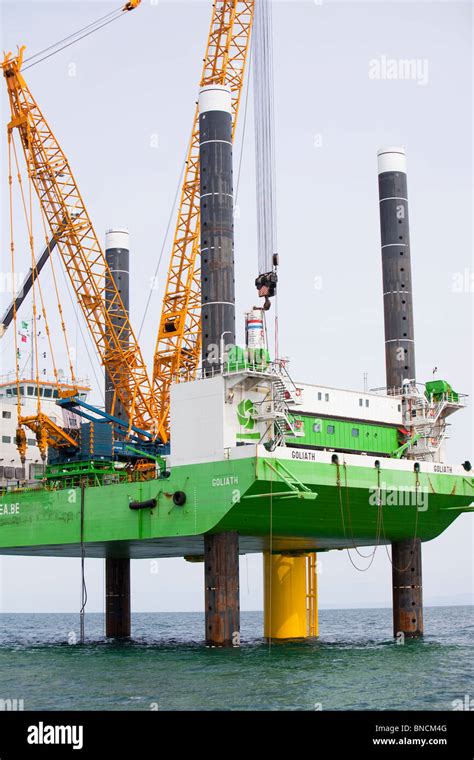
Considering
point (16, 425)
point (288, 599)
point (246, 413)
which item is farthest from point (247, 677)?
point (16, 425)

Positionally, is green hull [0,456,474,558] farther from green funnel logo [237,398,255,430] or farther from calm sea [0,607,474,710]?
calm sea [0,607,474,710]

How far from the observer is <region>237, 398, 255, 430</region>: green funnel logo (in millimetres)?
46688

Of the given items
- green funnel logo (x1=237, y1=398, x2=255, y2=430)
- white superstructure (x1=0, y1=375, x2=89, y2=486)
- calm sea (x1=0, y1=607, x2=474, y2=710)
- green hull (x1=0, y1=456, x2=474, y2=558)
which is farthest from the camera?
white superstructure (x1=0, y1=375, x2=89, y2=486)

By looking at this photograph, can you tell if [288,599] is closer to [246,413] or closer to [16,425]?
[246,413]

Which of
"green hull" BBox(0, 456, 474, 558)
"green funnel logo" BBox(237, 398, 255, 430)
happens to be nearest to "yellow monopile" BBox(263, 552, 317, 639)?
"green hull" BBox(0, 456, 474, 558)

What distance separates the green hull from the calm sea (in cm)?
493

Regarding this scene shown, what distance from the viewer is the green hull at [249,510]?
44938 millimetres

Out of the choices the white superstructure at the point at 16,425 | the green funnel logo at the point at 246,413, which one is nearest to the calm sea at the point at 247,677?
the green funnel logo at the point at 246,413

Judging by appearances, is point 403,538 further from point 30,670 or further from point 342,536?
point 30,670

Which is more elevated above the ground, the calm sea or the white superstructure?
the white superstructure

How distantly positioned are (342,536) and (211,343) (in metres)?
11.1

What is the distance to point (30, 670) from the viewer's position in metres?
42.9

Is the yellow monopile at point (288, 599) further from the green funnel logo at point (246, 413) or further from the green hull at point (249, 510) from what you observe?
the green funnel logo at point (246, 413)
